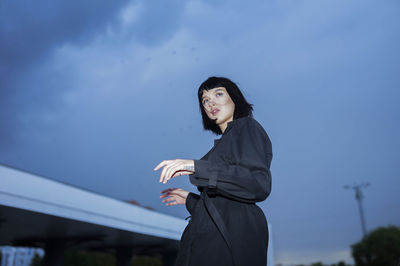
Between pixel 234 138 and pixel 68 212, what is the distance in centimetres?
1438

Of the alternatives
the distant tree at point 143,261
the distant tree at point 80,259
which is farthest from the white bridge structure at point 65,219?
the distant tree at point 143,261

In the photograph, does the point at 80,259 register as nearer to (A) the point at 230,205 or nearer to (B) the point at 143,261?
(B) the point at 143,261

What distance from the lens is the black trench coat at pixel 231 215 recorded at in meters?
1.52

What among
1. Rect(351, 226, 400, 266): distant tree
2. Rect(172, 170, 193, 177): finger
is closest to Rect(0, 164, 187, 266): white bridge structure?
Rect(172, 170, 193, 177): finger

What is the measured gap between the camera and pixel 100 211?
16266mm

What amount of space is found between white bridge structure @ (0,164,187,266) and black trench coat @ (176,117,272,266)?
12218 mm

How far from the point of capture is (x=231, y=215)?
1.61 m

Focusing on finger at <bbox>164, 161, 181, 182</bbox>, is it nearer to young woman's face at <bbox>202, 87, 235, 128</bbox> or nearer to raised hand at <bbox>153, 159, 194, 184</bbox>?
raised hand at <bbox>153, 159, 194, 184</bbox>

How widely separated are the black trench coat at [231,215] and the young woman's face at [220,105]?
1.41 ft

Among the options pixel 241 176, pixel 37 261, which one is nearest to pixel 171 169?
pixel 241 176

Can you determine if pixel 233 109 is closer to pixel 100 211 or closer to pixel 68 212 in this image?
pixel 68 212

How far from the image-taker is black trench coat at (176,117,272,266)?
1522 mm

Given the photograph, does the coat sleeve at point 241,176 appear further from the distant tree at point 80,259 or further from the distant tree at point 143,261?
the distant tree at point 143,261

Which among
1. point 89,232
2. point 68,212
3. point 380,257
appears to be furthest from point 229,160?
point 380,257
